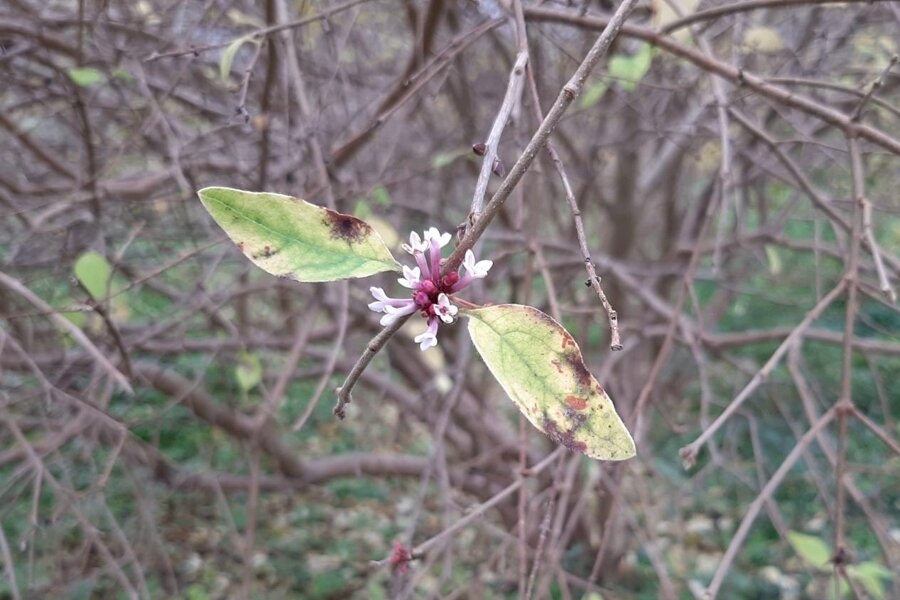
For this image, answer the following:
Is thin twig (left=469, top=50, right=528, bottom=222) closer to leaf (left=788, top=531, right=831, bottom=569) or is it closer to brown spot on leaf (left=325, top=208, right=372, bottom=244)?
brown spot on leaf (left=325, top=208, right=372, bottom=244)

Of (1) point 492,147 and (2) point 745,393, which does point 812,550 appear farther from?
(1) point 492,147

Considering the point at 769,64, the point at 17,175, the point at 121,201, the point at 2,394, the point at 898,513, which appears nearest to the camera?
the point at 2,394

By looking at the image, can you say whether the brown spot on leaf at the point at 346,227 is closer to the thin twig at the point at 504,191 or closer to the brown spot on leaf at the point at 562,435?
the thin twig at the point at 504,191

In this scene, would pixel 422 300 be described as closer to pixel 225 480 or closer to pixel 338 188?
pixel 338 188

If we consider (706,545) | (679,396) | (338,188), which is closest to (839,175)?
(679,396)

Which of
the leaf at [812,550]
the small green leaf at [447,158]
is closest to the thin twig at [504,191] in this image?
the small green leaf at [447,158]

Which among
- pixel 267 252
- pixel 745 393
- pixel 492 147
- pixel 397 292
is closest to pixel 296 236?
pixel 267 252
